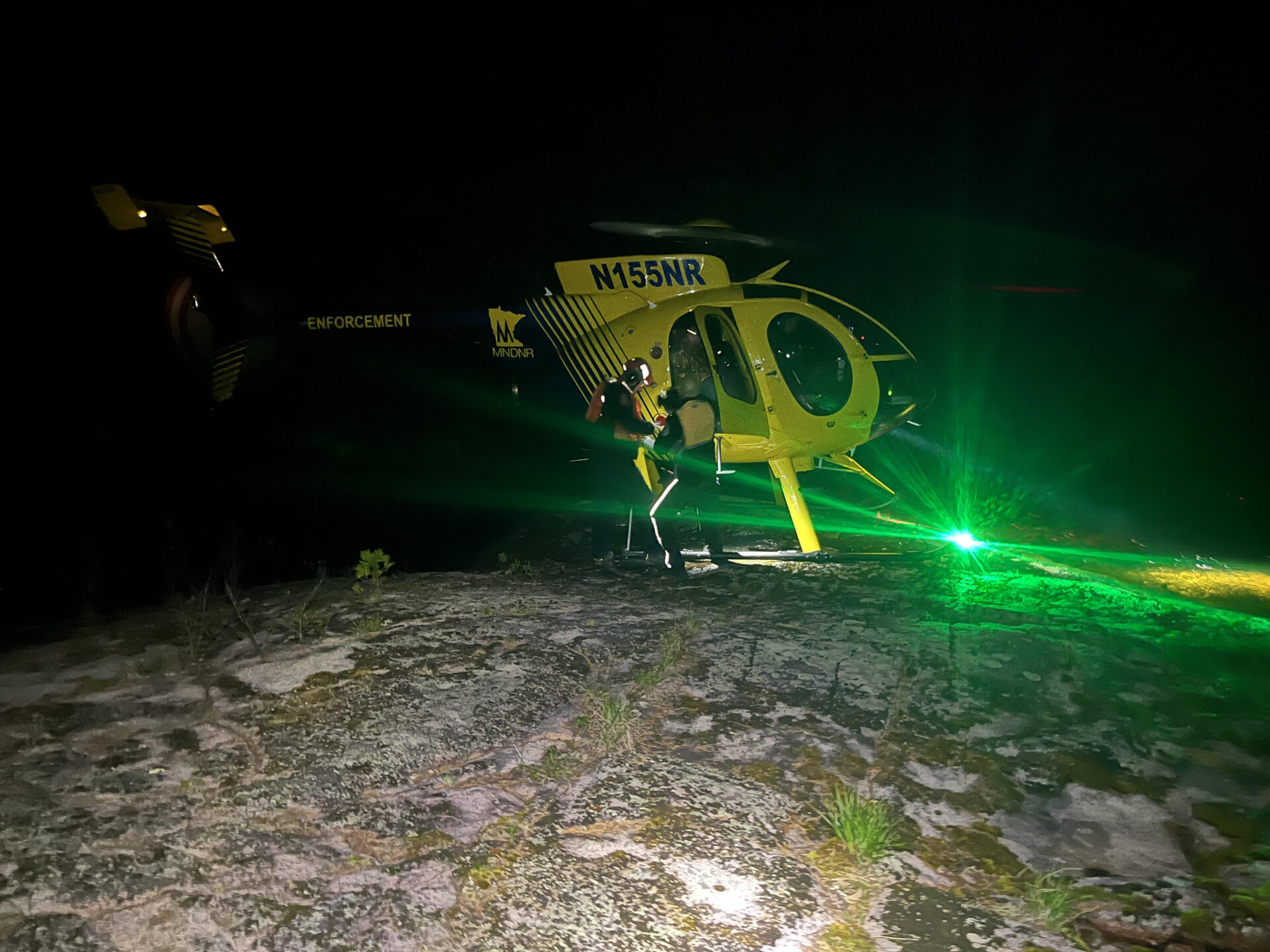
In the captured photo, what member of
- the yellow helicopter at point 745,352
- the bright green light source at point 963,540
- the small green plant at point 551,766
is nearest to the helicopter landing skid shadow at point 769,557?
the yellow helicopter at point 745,352

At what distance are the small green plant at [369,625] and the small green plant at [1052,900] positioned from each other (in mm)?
3709

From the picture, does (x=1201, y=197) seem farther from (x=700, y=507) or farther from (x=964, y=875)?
(x=964, y=875)

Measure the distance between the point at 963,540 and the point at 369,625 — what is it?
5.62 metres

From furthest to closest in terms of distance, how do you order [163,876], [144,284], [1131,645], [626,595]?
1. [144,284]
2. [626,595]
3. [1131,645]
4. [163,876]

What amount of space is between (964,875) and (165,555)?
834 cm

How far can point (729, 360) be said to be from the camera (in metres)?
7.38

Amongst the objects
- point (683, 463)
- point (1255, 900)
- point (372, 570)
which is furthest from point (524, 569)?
point (1255, 900)

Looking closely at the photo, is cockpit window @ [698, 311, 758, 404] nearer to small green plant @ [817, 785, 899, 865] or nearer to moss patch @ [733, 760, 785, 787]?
moss patch @ [733, 760, 785, 787]

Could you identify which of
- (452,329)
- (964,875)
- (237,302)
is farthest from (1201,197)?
(237,302)

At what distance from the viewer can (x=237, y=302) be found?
970 cm

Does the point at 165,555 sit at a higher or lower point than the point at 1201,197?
Answer: lower

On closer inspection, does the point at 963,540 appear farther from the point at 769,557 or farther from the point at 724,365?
the point at 724,365

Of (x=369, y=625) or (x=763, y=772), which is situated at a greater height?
(x=369, y=625)

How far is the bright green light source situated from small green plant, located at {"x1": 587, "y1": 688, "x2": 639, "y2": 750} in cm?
465
